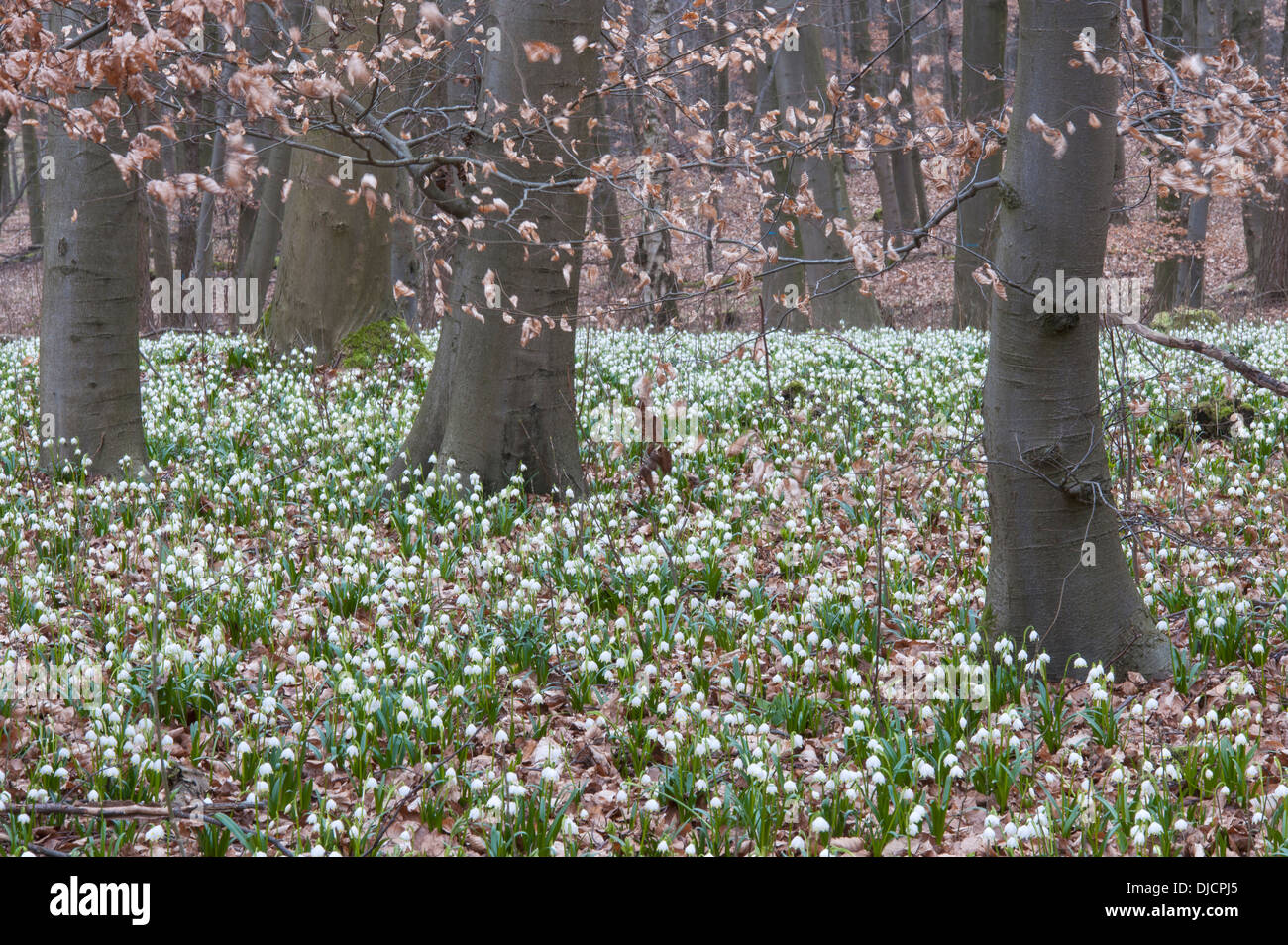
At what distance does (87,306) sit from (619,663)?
5.17 m

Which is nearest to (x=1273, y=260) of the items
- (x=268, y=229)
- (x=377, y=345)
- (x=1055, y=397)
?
(x=377, y=345)

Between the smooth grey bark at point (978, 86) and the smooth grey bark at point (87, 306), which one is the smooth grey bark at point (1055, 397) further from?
the smooth grey bark at point (978, 86)

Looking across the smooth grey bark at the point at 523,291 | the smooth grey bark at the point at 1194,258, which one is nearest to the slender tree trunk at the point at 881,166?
the smooth grey bark at the point at 1194,258

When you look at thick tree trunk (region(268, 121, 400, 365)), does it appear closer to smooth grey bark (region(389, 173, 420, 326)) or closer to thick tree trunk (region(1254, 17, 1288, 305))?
smooth grey bark (region(389, 173, 420, 326))

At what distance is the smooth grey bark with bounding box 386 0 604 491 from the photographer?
6727 mm

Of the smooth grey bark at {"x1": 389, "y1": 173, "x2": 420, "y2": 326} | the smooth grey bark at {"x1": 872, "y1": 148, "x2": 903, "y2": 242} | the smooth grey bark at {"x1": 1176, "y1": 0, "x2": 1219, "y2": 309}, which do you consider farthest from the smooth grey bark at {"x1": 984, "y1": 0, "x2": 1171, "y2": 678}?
the smooth grey bark at {"x1": 872, "y1": 148, "x2": 903, "y2": 242}

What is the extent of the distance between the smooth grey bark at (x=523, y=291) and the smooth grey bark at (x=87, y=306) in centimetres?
215

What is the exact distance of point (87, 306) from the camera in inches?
289

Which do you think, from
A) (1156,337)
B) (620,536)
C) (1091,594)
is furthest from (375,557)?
(1156,337)

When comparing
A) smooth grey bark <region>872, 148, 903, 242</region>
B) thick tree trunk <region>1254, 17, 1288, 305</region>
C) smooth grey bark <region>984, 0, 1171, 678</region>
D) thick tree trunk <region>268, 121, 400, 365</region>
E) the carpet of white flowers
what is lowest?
the carpet of white flowers

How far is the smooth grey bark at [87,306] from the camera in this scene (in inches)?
287

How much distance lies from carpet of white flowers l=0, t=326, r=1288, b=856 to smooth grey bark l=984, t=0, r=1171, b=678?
0.80ft
